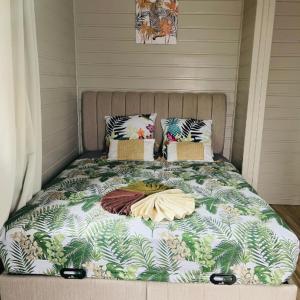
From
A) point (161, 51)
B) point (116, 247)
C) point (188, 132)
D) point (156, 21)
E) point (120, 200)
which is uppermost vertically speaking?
point (156, 21)

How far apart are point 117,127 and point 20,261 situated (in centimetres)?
158

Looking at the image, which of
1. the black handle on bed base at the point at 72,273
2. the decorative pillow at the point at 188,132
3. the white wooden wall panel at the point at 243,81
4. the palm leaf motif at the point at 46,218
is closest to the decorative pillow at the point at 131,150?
the decorative pillow at the point at 188,132

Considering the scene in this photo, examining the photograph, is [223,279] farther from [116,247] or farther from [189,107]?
[189,107]

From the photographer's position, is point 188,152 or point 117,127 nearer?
point 188,152

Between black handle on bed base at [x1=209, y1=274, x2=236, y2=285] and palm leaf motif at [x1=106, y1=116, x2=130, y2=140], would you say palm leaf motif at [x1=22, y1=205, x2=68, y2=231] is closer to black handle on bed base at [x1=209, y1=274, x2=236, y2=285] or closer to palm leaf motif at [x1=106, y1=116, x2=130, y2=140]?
black handle on bed base at [x1=209, y1=274, x2=236, y2=285]

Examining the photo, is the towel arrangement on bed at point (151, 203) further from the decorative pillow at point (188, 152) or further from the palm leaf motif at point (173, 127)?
the palm leaf motif at point (173, 127)

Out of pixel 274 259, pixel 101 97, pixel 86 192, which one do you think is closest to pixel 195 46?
pixel 101 97

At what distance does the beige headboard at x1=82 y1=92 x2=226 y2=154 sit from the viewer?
295cm

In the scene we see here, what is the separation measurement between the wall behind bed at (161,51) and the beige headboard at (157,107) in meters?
0.16

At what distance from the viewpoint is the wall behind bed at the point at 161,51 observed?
292 centimetres

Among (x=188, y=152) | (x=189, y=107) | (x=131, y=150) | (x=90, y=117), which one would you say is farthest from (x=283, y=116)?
(x=90, y=117)

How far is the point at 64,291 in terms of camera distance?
1.46 m

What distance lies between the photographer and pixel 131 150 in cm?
265

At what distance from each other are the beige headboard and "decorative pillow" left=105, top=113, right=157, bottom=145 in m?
0.16
